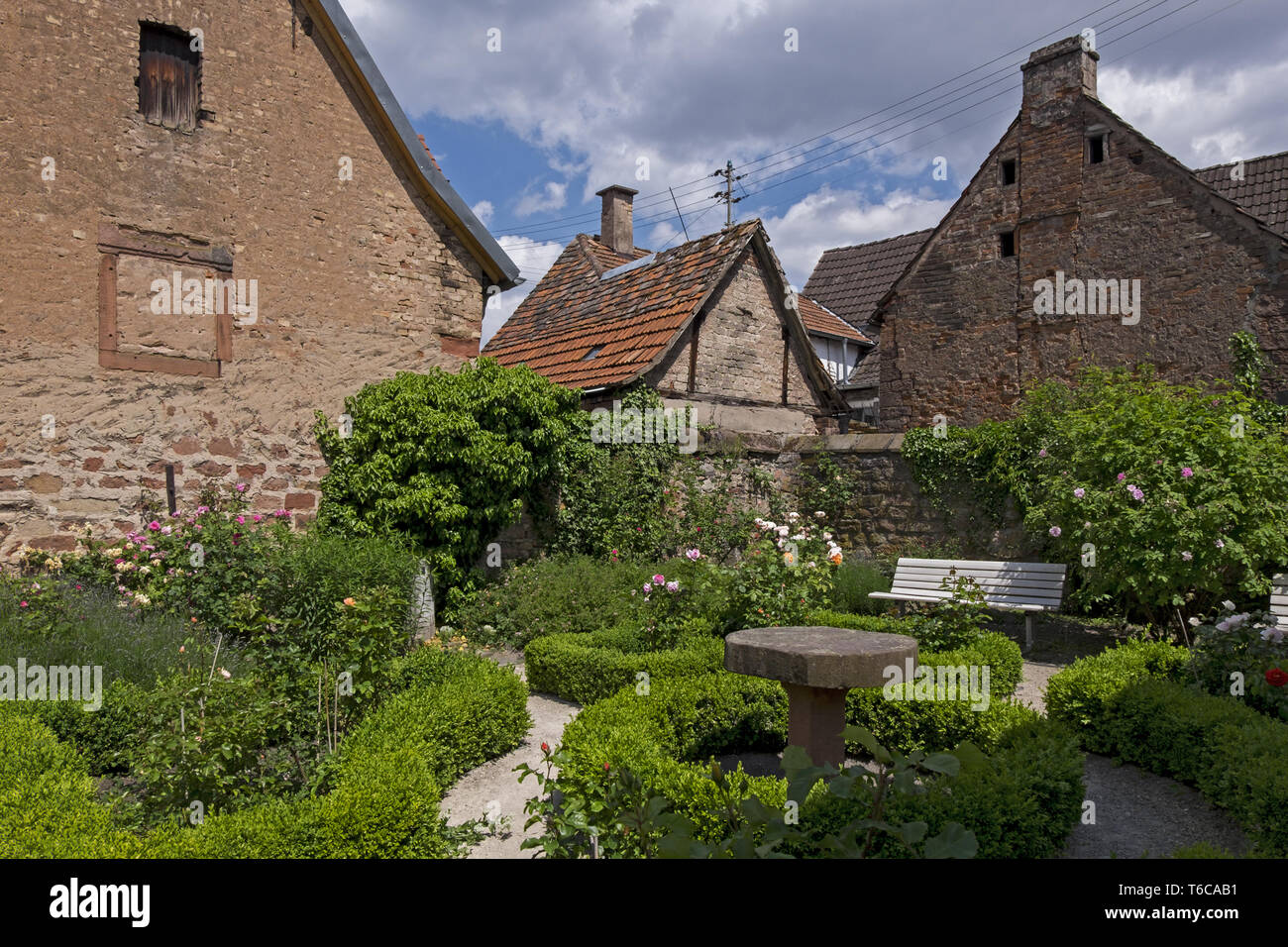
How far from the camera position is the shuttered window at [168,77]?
8734 millimetres

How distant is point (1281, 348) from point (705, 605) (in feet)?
30.3

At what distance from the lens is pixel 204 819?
13.0 feet

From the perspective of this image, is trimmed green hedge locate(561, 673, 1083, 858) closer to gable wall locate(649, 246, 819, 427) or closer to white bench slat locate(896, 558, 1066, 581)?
white bench slat locate(896, 558, 1066, 581)

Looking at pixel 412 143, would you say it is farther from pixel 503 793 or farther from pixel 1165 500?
pixel 1165 500

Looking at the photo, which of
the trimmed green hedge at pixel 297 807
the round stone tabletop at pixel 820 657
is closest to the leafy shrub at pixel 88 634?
the trimmed green hedge at pixel 297 807

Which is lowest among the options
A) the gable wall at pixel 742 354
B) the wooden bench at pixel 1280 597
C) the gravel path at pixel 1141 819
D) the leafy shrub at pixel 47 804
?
the gravel path at pixel 1141 819

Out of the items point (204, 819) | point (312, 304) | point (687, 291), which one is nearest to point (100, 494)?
point (312, 304)

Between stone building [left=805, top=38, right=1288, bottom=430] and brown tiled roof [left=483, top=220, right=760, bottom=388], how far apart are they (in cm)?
453

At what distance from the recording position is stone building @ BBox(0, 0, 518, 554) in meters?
8.16

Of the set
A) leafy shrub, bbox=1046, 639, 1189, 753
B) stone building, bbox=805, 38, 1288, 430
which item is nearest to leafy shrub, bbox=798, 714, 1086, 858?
leafy shrub, bbox=1046, 639, 1189, 753

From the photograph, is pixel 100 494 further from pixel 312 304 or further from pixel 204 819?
pixel 204 819

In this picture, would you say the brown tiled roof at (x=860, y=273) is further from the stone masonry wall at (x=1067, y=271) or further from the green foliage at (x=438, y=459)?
the green foliage at (x=438, y=459)

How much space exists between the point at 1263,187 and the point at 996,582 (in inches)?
330

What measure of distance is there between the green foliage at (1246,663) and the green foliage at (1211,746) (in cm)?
26
